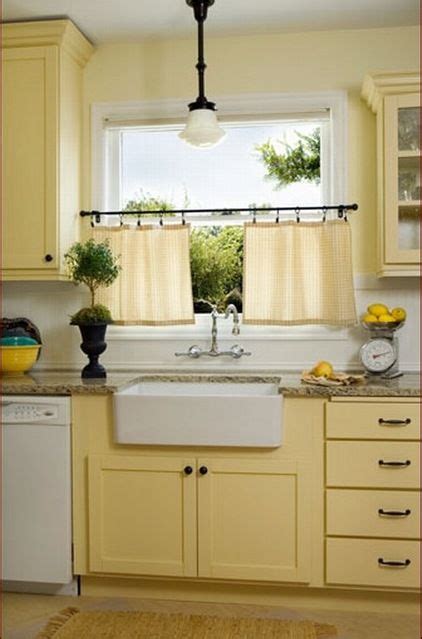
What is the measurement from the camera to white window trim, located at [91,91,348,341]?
3449 mm

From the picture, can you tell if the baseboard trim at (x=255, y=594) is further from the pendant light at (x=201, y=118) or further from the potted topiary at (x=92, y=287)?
the pendant light at (x=201, y=118)

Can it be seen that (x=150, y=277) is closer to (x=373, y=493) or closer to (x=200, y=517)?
(x=200, y=517)

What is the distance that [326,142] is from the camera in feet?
11.5

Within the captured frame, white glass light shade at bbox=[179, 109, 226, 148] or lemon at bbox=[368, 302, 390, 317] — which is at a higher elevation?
white glass light shade at bbox=[179, 109, 226, 148]

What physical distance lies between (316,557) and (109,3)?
247 centimetres

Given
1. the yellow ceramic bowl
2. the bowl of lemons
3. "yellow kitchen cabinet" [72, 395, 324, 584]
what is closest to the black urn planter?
"yellow kitchen cabinet" [72, 395, 324, 584]

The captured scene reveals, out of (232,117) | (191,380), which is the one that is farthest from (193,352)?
(232,117)

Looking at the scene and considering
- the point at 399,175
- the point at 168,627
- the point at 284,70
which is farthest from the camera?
the point at 284,70

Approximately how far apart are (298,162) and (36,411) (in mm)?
1709

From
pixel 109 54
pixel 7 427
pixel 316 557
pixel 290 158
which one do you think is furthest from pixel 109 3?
pixel 316 557

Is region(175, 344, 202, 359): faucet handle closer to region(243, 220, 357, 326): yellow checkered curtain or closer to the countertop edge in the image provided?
the countertop edge

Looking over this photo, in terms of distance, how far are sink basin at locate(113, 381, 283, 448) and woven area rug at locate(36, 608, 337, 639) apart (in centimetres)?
65

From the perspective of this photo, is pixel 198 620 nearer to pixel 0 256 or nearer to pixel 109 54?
pixel 0 256

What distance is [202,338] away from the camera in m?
3.53
